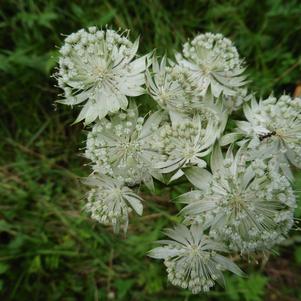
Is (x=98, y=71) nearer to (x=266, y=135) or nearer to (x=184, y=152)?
(x=184, y=152)

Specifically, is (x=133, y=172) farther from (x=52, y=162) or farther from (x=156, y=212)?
(x=52, y=162)

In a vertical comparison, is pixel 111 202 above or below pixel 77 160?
below

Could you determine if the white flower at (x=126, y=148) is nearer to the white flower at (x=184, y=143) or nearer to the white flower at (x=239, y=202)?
the white flower at (x=184, y=143)

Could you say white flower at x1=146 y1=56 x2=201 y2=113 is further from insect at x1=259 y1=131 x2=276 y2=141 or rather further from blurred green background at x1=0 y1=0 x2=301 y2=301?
blurred green background at x1=0 y1=0 x2=301 y2=301

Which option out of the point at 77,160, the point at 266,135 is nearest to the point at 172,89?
the point at 266,135

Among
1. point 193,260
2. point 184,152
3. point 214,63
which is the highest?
point 214,63

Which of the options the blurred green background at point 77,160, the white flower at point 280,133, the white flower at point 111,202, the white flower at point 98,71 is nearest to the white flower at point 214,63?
the white flower at point 280,133

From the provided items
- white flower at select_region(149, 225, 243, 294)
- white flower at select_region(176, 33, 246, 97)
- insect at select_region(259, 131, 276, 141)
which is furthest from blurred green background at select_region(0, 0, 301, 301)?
insect at select_region(259, 131, 276, 141)
